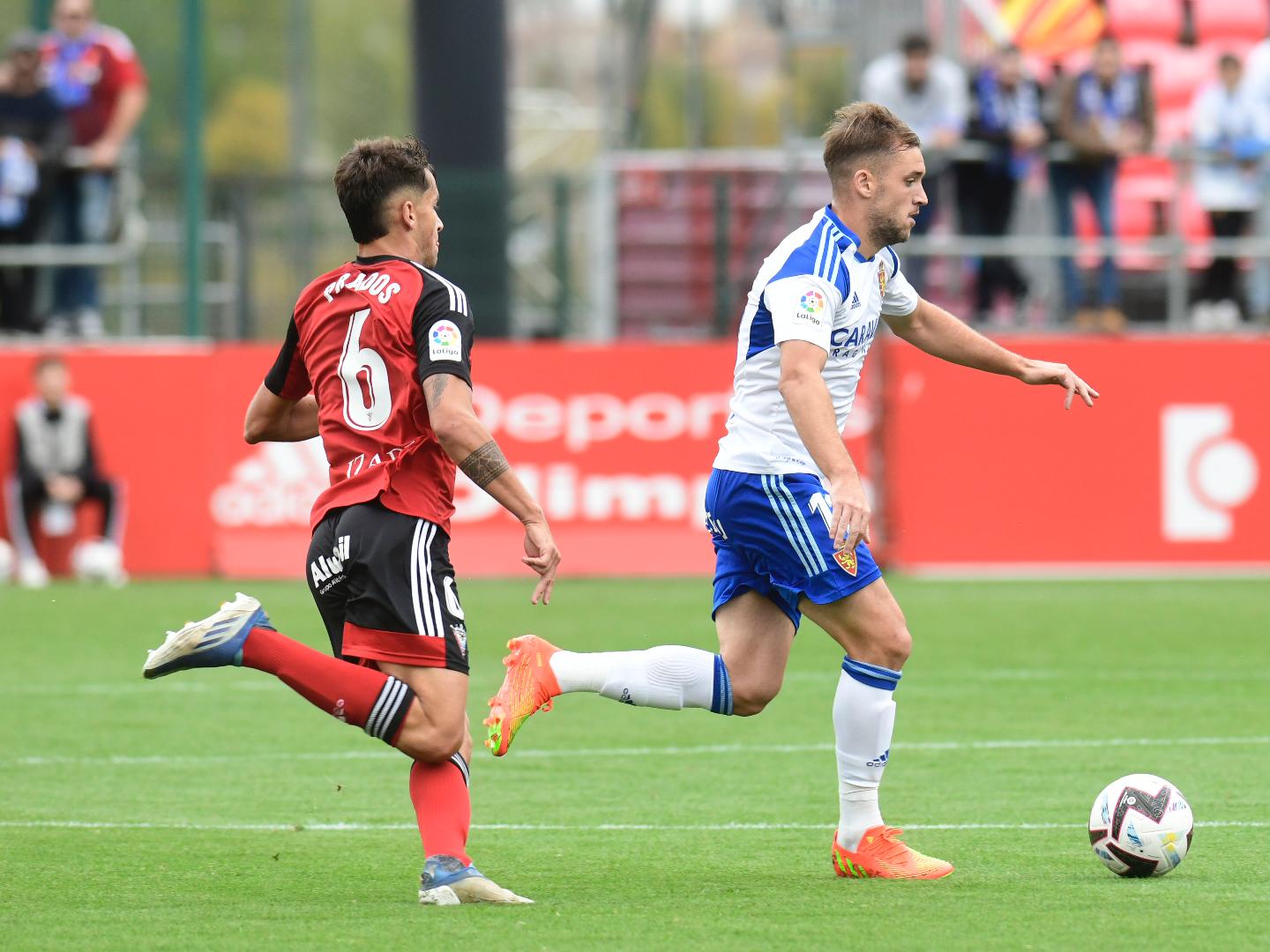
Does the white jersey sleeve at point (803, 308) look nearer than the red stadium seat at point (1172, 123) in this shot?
Yes

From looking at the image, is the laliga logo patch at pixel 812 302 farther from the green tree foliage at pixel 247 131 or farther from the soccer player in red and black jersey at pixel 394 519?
the green tree foliage at pixel 247 131

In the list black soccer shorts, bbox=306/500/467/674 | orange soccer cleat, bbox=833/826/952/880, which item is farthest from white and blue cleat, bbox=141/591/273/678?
orange soccer cleat, bbox=833/826/952/880

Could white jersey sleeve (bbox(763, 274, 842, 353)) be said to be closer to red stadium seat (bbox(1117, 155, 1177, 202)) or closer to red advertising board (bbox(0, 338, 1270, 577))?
red advertising board (bbox(0, 338, 1270, 577))

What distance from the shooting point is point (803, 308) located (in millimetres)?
6355

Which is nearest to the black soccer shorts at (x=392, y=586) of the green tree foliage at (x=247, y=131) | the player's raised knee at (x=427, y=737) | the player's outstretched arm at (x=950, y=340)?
the player's raised knee at (x=427, y=737)

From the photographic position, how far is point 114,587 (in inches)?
639

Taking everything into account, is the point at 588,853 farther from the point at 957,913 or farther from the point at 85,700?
the point at 85,700

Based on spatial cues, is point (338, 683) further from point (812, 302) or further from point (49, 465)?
point (49, 465)

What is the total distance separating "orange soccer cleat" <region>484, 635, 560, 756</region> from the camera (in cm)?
650

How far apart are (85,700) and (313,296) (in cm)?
514

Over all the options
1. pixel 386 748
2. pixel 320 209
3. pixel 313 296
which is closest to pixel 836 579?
pixel 313 296

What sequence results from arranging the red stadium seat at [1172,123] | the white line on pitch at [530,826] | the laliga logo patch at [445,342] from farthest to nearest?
1. the red stadium seat at [1172,123]
2. the white line on pitch at [530,826]
3. the laliga logo patch at [445,342]

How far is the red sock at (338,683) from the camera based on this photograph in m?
5.86

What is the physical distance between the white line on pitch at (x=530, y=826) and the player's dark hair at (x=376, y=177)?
7.72 feet
